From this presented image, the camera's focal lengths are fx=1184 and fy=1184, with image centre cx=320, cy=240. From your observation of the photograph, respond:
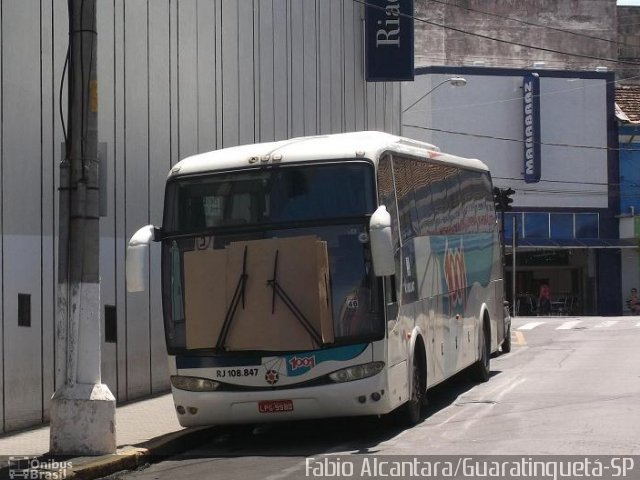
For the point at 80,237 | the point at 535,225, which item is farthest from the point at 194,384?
the point at 535,225

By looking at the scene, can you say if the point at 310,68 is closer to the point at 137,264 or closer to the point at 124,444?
the point at 137,264

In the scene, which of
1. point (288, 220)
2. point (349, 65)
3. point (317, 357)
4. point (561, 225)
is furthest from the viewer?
point (561, 225)

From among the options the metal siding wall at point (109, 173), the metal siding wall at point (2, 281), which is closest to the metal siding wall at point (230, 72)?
the metal siding wall at point (109, 173)

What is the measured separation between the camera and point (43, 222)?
48.5ft

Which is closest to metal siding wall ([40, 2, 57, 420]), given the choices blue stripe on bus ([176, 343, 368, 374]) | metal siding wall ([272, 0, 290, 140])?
blue stripe on bus ([176, 343, 368, 374])

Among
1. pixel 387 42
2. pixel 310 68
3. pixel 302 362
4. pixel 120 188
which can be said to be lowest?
pixel 302 362

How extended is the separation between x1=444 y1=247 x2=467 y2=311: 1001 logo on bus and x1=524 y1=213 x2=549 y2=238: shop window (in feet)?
109

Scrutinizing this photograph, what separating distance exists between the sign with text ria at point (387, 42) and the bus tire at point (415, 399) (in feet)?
50.6

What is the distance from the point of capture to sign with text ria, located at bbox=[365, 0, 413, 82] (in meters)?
29.1

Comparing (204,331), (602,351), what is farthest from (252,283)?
(602,351)

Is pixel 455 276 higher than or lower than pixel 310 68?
lower

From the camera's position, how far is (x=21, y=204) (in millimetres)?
14320

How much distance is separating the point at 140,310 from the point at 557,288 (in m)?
36.5

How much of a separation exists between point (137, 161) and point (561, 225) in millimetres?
35993
